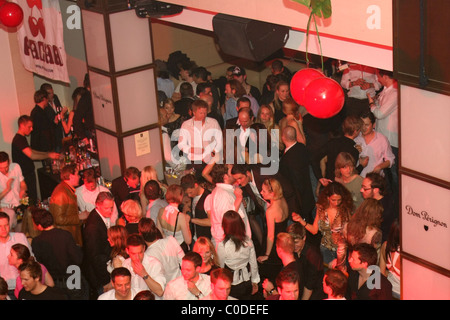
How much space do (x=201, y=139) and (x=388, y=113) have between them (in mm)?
2112

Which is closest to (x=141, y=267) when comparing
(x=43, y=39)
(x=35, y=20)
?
(x=43, y=39)

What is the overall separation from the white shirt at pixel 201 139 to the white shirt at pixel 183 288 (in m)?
2.87

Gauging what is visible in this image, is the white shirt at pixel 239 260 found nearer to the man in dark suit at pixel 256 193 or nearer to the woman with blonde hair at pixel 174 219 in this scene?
the woman with blonde hair at pixel 174 219

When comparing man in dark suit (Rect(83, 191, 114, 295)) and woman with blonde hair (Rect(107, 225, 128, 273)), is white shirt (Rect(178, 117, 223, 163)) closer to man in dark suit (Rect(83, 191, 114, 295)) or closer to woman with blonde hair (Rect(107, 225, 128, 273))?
man in dark suit (Rect(83, 191, 114, 295))

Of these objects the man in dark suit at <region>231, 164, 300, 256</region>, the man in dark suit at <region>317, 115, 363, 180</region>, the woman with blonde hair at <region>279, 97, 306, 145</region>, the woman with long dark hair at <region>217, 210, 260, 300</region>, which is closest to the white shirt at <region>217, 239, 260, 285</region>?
the woman with long dark hair at <region>217, 210, 260, 300</region>

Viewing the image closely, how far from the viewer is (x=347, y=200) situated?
20.6 feet

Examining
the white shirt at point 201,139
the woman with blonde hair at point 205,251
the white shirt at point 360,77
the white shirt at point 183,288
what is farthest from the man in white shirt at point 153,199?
the white shirt at point 360,77

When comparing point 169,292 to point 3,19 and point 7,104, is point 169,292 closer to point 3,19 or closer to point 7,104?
point 3,19

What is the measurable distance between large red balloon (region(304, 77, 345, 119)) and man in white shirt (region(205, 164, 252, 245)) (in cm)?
235

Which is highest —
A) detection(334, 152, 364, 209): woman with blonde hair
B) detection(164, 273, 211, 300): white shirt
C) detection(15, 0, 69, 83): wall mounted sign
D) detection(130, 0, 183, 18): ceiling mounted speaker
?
detection(130, 0, 183, 18): ceiling mounted speaker

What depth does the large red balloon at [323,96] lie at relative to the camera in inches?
163

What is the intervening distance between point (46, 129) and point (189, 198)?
9.37 feet

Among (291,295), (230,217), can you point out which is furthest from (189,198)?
(291,295)

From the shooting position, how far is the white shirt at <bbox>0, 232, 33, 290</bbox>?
6.13 m
